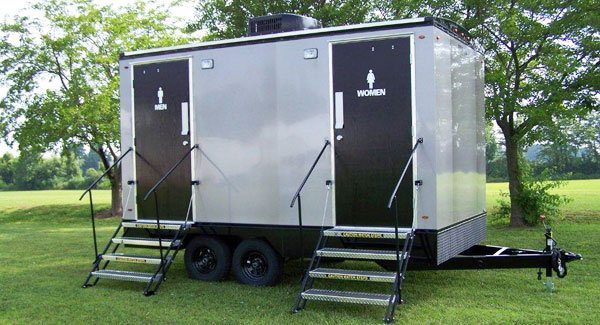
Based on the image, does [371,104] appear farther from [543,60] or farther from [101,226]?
[101,226]

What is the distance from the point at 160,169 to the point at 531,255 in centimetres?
484

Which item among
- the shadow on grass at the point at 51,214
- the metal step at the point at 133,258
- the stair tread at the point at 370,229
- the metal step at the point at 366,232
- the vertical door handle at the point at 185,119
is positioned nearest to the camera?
the metal step at the point at 366,232

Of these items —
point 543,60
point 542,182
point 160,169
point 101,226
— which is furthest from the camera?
point 101,226

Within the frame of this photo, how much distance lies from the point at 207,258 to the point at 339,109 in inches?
109

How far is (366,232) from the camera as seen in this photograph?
20.7 feet

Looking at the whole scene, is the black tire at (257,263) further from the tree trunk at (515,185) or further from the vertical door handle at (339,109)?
the tree trunk at (515,185)

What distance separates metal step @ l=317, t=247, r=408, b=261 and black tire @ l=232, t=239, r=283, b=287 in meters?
0.92

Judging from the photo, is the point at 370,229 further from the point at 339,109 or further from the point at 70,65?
the point at 70,65

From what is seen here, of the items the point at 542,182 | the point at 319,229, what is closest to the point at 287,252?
the point at 319,229

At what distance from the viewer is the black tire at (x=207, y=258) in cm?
745

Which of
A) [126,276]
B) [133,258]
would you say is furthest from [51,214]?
[126,276]

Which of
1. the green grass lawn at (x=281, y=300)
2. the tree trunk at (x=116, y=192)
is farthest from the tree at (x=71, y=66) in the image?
the green grass lawn at (x=281, y=300)

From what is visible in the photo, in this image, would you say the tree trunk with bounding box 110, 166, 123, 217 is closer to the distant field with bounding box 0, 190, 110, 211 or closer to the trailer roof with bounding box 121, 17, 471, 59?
the distant field with bounding box 0, 190, 110, 211

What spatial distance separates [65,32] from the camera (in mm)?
21125
